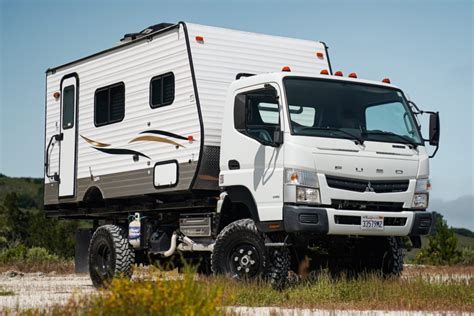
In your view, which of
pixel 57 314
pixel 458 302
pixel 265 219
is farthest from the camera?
pixel 265 219

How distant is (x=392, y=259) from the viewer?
1488 centimetres

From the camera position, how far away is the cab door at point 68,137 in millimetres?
18438

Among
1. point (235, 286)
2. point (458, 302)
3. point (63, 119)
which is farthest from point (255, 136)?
point (63, 119)

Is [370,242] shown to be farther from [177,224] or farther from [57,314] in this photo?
[57,314]

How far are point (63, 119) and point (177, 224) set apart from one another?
4085 millimetres

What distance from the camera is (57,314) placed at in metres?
8.89

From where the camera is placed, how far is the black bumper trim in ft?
43.1

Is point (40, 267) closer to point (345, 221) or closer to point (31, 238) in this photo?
point (345, 221)

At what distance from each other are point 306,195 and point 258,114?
164 centimetres

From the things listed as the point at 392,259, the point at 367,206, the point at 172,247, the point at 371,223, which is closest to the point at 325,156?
the point at 367,206

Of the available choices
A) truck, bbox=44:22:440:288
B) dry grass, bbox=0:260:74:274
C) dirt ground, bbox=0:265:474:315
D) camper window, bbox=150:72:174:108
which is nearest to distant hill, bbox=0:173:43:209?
dry grass, bbox=0:260:74:274

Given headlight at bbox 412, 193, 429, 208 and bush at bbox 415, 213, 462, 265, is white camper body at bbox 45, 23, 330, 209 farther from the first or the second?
bush at bbox 415, 213, 462, 265

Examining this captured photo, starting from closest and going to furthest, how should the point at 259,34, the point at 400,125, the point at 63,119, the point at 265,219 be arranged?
the point at 265,219
the point at 400,125
the point at 259,34
the point at 63,119

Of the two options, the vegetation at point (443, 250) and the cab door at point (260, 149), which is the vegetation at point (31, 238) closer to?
the vegetation at point (443, 250)
